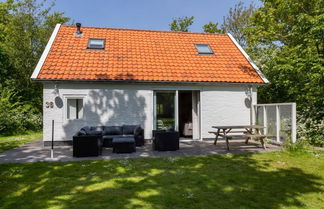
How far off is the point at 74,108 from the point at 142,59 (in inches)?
172

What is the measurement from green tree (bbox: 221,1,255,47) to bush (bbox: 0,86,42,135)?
23411mm

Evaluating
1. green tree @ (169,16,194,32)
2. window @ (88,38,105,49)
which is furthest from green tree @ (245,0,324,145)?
green tree @ (169,16,194,32)

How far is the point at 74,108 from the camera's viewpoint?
1078 centimetres

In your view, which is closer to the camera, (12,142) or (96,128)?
(96,128)

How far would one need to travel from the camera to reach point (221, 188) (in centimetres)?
488

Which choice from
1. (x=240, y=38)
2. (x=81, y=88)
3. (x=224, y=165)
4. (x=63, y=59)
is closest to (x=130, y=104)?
(x=81, y=88)

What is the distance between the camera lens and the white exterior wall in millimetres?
10422

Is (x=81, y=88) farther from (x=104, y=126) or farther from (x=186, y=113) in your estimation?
(x=186, y=113)

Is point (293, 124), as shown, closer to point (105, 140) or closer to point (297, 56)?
point (297, 56)

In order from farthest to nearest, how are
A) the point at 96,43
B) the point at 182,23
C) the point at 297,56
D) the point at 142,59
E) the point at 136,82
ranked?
the point at 182,23 → the point at 96,43 → the point at 142,59 → the point at 297,56 → the point at 136,82

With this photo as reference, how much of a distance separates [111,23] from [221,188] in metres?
23.6

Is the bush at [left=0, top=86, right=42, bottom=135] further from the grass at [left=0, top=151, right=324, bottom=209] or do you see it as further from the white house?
the grass at [left=0, top=151, right=324, bottom=209]

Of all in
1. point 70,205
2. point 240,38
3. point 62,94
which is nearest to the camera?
point 70,205

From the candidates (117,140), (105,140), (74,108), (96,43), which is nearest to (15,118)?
Answer: (74,108)
